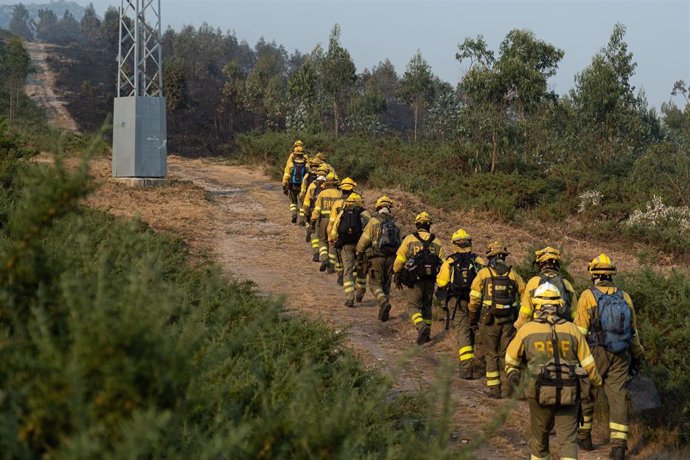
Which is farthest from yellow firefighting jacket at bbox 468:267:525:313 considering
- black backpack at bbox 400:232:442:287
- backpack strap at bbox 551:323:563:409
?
backpack strap at bbox 551:323:563:409

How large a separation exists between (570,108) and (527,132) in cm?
844

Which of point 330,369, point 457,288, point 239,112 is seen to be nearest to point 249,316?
point 330,369

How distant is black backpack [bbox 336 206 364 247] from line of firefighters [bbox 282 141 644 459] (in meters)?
0.02

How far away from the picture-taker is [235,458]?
3.39 meters

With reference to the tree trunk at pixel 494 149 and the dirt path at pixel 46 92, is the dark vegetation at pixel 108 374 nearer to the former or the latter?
the tree trunk at pixel 494 149

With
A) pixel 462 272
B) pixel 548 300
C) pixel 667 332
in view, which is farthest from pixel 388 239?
pixel 548 300

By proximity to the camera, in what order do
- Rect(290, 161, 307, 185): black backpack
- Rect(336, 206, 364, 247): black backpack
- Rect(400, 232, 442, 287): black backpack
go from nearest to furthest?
Rect(400, 232, 442, 287): black backpack → Rect(336, 206, 364, 247): black backpack → Rect(290, 161, 307, 185): black backpack

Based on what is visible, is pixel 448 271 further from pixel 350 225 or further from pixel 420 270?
pixel 350 225

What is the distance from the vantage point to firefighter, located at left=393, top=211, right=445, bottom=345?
1035cm

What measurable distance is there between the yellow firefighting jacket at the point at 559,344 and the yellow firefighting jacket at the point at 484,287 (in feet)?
7.46

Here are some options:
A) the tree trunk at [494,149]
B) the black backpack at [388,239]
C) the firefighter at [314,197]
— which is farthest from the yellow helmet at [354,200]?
the tree trunk at [494,149]

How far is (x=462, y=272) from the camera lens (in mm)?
9562

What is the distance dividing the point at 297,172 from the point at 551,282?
9.73 m

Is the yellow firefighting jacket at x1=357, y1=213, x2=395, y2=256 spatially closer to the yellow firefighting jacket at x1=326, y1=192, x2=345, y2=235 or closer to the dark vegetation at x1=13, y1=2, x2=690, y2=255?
the yellow firefighting jacket at x1=326, y1=192, x2=345, y2=235
